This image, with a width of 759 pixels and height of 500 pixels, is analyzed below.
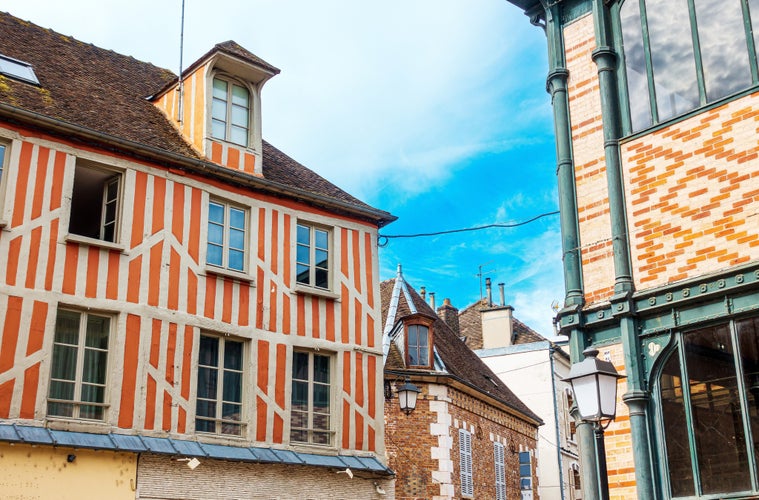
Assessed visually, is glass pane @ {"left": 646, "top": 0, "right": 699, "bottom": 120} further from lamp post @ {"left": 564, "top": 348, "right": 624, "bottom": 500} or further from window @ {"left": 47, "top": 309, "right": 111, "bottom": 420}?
window @ {"left": 47, "top": 309, "right": 111, "bottom": 420}

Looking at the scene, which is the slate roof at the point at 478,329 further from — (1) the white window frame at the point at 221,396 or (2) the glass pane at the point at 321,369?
(1) the white window frame at the point at 221,396

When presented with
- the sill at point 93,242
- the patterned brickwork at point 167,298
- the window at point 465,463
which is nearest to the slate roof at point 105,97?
the patterned brickwork at point 167,298

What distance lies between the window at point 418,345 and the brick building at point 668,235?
1237 centimetres

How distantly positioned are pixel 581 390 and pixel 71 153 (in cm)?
892

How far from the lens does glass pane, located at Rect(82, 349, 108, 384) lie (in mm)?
12539

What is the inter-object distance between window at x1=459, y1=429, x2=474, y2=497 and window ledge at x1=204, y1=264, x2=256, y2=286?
8.85 m

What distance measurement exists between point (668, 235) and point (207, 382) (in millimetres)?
7946

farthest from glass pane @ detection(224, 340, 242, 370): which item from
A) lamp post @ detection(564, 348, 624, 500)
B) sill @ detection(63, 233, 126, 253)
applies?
lamp post @ detection(564, 348, 624, 500)

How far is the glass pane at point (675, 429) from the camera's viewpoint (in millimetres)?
7789

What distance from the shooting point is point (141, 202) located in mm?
13688

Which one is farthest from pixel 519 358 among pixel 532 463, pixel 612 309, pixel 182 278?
pixel 612 309

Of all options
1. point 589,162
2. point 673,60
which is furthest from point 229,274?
point 673,60

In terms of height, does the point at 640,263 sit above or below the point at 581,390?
above

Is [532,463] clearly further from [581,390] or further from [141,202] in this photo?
[581,390]
